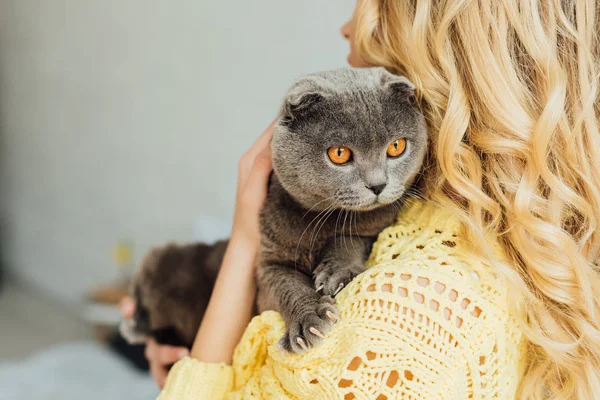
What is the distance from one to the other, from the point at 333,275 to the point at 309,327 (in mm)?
128

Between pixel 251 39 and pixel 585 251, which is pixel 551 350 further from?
pixel 251 39

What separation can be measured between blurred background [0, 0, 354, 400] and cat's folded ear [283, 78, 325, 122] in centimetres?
94

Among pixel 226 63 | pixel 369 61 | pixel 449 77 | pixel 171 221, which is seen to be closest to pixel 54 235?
pixel 171 221

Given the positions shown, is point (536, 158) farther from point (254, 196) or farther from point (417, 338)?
point (254, 196)

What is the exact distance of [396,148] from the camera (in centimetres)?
95

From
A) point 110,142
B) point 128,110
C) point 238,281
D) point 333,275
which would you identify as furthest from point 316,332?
point 110,142

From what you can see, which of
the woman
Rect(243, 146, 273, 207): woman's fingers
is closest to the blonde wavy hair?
the woman

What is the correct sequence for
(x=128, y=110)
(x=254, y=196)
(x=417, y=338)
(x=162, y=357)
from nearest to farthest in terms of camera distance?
(x=417, y=338) < (x=254, y=196) < (x=162, y=357) < (x=128, y=110)

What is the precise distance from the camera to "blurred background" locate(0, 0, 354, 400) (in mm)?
2074

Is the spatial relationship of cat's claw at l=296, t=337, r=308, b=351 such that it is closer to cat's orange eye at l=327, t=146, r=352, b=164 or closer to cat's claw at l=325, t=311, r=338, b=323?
cat's claw at l=325, t=311, r=338, b=323

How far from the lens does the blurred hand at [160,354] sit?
1.39m

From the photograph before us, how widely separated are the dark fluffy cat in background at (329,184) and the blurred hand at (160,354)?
0.42 metres

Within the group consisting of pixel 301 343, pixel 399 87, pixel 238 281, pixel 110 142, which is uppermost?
pixel 399 87

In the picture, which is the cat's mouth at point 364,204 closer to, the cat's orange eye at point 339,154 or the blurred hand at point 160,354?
the cat's orange eye at point 339,154
